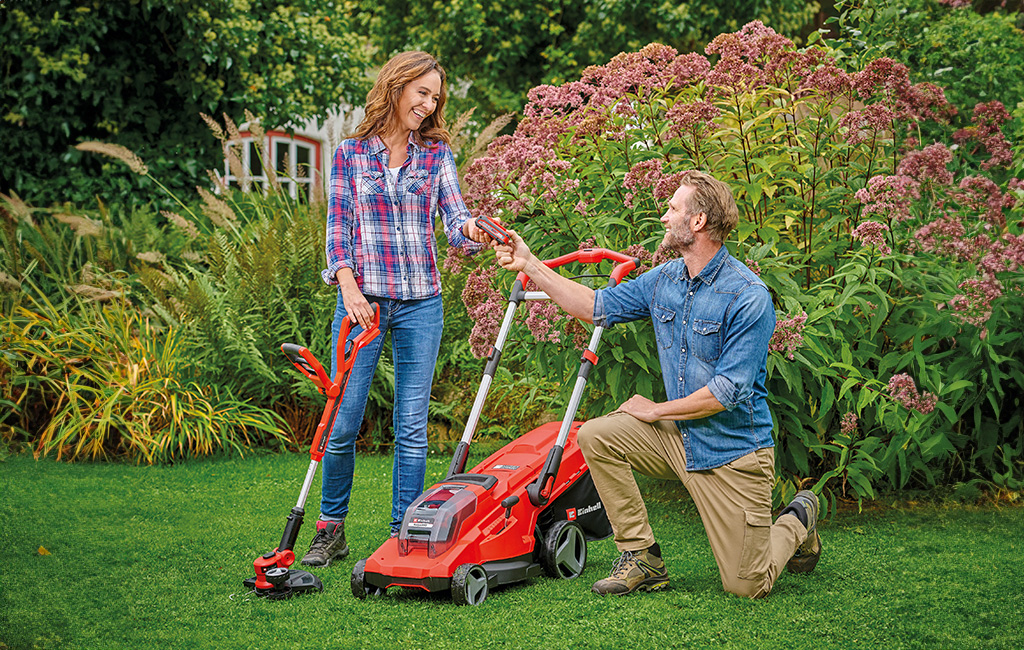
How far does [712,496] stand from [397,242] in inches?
60.9

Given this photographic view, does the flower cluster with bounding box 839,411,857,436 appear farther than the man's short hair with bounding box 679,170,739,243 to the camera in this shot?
Yes

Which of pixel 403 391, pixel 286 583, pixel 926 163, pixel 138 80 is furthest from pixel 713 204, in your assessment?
pixel 138 80

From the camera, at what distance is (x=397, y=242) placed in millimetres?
3871

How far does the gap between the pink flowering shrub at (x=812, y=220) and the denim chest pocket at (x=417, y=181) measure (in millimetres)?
409

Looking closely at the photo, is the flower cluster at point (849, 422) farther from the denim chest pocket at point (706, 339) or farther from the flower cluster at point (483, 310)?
the flower cluster at point (483, 310)

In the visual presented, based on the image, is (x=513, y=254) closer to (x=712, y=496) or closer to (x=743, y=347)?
(x=743, y=347)

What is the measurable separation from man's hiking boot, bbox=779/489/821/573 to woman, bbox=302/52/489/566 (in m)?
1.47

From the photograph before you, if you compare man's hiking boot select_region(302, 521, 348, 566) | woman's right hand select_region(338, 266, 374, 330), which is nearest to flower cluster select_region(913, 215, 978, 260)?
woman's right hand select_region(338, 266, 374, 330)

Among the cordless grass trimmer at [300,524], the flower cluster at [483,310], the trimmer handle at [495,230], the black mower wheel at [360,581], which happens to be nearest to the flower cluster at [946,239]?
the trimmer handle at [495,230]

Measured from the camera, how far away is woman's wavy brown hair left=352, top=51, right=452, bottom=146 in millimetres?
3756

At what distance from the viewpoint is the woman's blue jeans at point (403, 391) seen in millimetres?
3908

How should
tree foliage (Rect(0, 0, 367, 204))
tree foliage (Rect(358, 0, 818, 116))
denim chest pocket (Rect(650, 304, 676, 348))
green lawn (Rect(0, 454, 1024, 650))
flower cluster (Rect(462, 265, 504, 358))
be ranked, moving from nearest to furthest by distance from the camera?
1. green lawn (Rect(0, 454, 1024, 650))
2. denim chest pocket (Rect(650, 304, 676, 348))
3. flower cluster (Rect(462, 265, 504, 358))
4. tree foliage (Rect(0, 0, 367, 204))
5. tree foliage (Rect(358, 0, 818, 116))

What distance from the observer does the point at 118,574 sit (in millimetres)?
3809

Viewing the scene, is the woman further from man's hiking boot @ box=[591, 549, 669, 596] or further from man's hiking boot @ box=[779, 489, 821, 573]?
man's hiking boot @ box=[779, 489, 821, 573]
